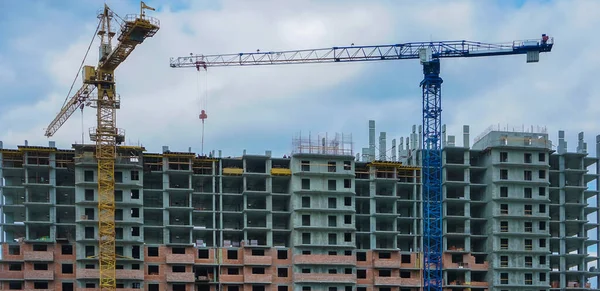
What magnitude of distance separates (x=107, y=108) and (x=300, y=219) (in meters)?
34.4

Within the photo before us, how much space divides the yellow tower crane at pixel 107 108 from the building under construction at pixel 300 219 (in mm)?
2729

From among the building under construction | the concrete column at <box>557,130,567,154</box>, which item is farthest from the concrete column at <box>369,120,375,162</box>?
the concrete column at <box>557,130,567,154</box>

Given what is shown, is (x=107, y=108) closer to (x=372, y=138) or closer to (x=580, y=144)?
(x=372, y=138)

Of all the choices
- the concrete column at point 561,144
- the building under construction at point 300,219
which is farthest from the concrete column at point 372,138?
the concrete column at point 561,144

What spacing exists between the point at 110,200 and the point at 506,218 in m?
62.6

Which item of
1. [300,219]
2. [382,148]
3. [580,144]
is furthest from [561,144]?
[300,219]

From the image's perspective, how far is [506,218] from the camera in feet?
454

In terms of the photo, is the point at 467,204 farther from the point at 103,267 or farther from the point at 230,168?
the point at 103,267

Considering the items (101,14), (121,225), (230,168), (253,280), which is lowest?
(253,280)

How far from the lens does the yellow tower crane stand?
409ft

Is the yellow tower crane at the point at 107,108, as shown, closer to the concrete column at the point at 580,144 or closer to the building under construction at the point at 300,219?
the building under construction at the point at 300,219

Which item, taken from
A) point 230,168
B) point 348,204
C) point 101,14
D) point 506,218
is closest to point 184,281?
point 230,168

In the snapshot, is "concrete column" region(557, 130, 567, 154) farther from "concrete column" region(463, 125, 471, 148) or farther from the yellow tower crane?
the yellow tower crane

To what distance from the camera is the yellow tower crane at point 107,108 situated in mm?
124688
